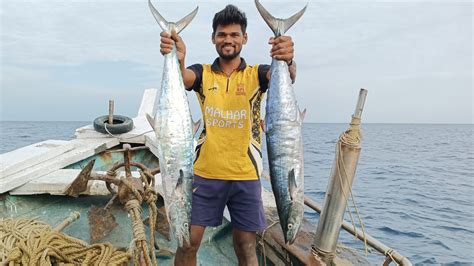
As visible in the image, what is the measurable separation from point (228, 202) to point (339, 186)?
0.93 m

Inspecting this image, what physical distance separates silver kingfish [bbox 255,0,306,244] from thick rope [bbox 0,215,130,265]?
1386 mm

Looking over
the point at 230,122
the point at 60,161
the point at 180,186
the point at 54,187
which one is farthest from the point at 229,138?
the point at 60,161

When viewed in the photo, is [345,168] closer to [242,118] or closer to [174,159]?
[242,118]

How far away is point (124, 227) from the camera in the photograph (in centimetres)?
371

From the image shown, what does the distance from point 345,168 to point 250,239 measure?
0.99 metres

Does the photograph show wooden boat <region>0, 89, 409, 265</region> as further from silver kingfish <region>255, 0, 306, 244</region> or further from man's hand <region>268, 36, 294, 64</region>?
man's hand <region>268, 36, 294, 64</region>

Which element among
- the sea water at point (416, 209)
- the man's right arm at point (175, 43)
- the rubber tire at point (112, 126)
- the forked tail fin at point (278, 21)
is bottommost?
the sea water at point (416, 209)

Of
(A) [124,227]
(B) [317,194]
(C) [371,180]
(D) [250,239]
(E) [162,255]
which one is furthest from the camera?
(C) [371,180]

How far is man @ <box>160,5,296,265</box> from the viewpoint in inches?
105

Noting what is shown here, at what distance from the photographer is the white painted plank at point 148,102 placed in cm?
971

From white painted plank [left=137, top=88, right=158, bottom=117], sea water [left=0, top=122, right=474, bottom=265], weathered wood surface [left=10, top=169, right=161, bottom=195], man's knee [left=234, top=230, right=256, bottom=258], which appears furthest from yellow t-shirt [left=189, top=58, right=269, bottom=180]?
white painted plank [left=137, top=88, right=158, bottom=117]

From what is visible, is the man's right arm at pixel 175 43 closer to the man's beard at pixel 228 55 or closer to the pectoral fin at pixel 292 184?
the man's beard at pixel 228 55

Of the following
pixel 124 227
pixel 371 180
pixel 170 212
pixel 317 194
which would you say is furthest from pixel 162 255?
pixel 371 180

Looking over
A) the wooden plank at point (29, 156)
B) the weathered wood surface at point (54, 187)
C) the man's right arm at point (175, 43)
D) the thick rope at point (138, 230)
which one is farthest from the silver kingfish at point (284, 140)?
the wooden plank at point (29, 156)
